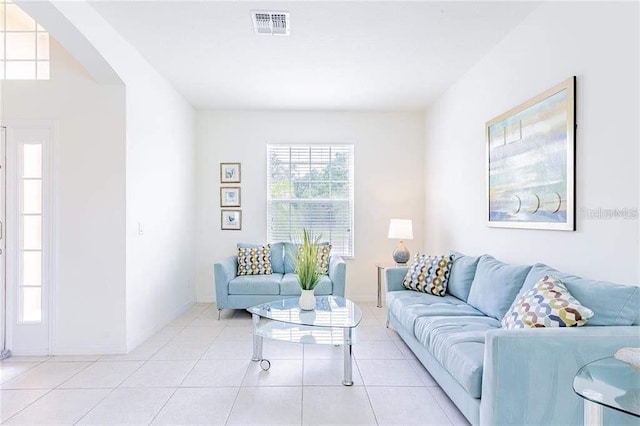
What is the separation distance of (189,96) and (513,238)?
13.1ft

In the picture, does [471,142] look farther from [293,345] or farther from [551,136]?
[293,345]

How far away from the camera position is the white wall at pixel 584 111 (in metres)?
1.91

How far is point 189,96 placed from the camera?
4488 mm

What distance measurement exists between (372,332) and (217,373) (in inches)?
65.0

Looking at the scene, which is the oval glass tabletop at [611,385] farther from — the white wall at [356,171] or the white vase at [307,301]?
the white wall at [356,171]

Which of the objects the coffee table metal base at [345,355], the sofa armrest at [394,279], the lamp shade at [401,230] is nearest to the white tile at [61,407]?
the coffee table metal base at [345,355]

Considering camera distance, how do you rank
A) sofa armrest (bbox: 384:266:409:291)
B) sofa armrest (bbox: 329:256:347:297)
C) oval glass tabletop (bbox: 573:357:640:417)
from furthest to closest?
sofa armrest (bbox: 329:256:347:297) < sofa armrest (bbox: 384:266:409:291) < oval glass tabletop (bbox: 573:357:640:417)

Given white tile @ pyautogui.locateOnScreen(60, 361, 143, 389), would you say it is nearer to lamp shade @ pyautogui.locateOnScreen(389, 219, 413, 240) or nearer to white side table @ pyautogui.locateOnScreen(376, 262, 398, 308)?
white side table @ pyautogui.locateOnScreen(376, 262, 398, 308)

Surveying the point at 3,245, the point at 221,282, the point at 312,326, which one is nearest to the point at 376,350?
the point at 312,326

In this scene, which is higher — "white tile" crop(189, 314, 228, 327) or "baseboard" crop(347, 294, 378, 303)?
"baseboard" crop(347, 294, 378, 303)

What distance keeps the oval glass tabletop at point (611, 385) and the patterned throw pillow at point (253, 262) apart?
3.55m

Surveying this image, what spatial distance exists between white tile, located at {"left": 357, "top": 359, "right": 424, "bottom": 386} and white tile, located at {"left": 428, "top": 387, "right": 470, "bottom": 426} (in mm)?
140

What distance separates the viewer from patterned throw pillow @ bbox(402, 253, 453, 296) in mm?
3365

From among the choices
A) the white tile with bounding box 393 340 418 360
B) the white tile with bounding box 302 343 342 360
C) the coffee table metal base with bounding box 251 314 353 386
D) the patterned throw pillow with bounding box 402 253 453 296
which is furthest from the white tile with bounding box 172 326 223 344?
the patterned throw pillow with bounding box 402 253 453 296
